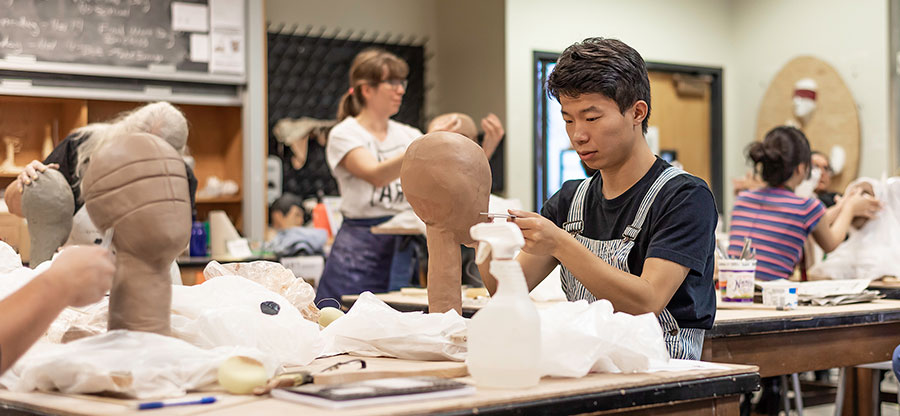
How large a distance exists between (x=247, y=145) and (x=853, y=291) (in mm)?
3784

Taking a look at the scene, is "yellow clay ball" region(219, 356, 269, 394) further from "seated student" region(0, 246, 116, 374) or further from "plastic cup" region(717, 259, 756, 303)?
"plastic cup" region(717, 259, 756, 303)

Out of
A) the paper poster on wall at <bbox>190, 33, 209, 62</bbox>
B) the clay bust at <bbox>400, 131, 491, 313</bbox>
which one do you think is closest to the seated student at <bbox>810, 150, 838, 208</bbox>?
the paper poster on wall at <bbox>190, 33, 209, 62</bbox>

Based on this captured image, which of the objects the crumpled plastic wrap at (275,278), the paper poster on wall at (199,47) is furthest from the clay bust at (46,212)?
the paper poster on wall at (199,47)

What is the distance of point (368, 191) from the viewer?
384cm

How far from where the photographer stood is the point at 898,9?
644 centimetres

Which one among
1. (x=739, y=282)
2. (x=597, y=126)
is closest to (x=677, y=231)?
(x=597, y=126)

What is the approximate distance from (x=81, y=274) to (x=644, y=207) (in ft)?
3.67

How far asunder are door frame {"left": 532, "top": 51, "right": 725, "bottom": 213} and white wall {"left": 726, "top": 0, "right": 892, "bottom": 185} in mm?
129

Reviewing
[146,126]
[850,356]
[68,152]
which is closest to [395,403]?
[850,356]

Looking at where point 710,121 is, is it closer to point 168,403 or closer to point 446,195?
point 446,195

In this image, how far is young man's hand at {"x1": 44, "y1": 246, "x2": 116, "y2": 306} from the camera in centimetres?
125

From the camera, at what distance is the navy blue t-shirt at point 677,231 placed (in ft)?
6.07

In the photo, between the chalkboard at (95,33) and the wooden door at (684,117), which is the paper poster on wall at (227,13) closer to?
the chalkboard at (95,33)

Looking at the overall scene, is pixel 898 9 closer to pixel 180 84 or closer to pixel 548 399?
pixel 180 84
